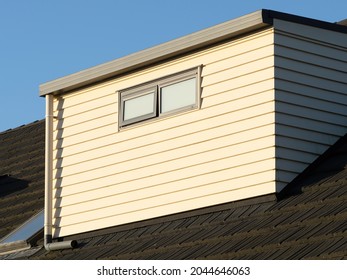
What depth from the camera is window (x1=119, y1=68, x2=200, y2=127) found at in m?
17.7

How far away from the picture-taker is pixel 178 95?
17891mm

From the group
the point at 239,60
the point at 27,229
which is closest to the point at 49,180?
the point at 27,229

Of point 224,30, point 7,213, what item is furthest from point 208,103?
point 7,213

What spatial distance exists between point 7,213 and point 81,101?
110 inches

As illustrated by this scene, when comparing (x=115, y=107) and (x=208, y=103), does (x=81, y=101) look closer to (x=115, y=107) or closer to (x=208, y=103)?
(x=115, y=107)

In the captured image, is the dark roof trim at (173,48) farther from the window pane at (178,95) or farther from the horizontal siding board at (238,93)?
the horizontal siding board at (238,93)

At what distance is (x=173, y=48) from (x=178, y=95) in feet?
2.36

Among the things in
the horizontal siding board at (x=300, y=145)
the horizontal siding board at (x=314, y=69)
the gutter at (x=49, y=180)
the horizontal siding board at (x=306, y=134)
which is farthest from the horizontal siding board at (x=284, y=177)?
the gutter at (x=49, y=180)

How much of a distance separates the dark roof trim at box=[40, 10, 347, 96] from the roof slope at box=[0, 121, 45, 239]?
214 centimetres

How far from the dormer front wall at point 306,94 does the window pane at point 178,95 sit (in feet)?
5.21

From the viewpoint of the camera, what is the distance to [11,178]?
22.3 m


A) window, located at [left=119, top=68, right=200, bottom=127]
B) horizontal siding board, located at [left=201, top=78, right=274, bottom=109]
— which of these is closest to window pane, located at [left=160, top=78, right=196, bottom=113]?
window, located at [left=119, top=68, right=200, bottom=127]

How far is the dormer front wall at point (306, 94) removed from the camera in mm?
16469

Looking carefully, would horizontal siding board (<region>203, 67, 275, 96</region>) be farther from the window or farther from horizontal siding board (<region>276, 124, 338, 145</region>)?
horizontal siding board (<region>276, 124, 338, 145</region>)
